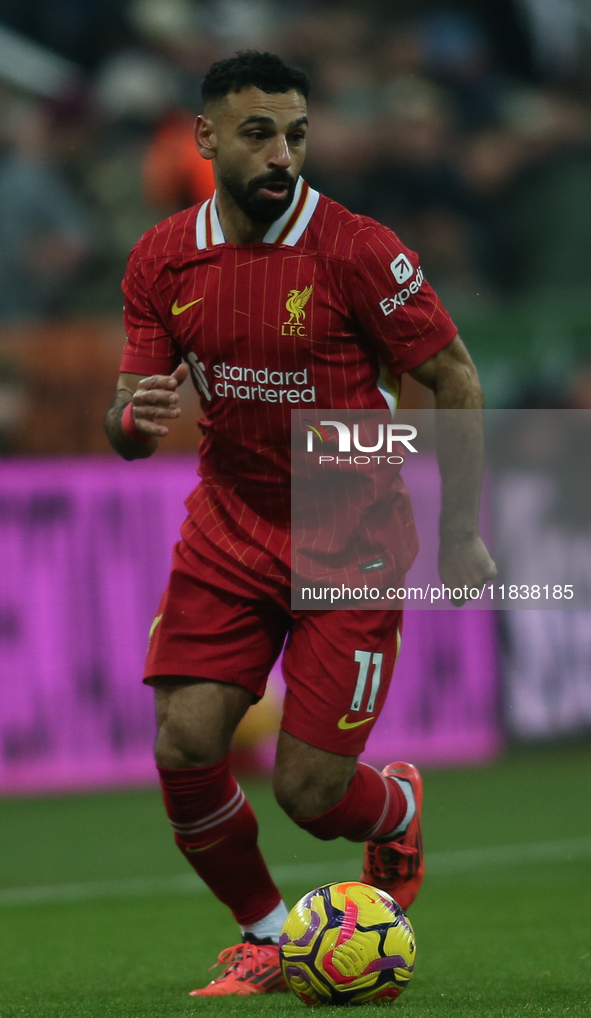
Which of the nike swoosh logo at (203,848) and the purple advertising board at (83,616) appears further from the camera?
the purple advertising board at (83,616)

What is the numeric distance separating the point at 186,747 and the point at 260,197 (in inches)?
60.3

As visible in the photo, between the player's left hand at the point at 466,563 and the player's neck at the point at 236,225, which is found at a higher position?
the player's neck at the point at 236,225

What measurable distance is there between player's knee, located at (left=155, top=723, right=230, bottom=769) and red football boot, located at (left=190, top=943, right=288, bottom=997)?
1.95 ft

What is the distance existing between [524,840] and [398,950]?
375 centimetres

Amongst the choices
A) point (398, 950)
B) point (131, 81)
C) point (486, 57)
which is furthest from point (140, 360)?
point (486, 57)

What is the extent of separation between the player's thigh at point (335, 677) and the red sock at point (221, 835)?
277 millimetres

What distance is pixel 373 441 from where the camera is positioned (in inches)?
181

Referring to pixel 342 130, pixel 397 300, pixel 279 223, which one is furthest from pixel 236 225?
pixel 342 130

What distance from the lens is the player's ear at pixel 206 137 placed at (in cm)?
450

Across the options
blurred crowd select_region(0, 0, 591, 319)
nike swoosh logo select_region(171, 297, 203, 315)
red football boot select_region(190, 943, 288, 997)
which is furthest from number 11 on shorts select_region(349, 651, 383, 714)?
blurred crowd select_region(0, 0, 591, 319)

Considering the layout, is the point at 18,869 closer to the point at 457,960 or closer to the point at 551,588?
the point at 457,960

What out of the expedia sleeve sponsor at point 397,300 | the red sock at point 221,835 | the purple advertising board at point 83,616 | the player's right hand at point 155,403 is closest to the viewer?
the player's right hand at point 155,403

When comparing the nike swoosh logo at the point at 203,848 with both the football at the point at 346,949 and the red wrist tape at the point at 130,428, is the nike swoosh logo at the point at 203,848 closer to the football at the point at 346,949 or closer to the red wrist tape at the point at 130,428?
the football at the point at 346,949

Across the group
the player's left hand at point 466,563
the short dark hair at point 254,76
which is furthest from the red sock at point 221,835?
the short dark hair at point 254,76
